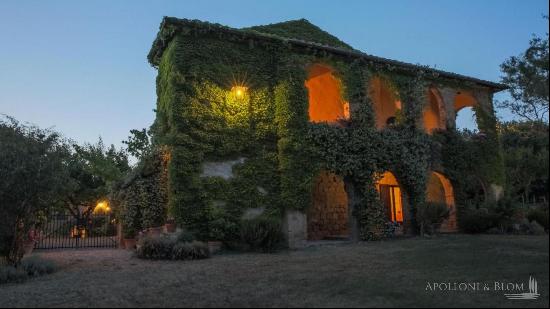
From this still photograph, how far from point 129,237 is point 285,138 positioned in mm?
6243

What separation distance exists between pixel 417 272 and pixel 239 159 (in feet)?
22.3

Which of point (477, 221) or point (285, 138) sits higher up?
point (285, 138)

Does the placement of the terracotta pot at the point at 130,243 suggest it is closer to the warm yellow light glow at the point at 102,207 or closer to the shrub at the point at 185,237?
the shrub at the point at 185,237

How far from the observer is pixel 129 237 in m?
13.8

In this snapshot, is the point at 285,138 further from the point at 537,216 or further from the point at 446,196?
the point at 537,216

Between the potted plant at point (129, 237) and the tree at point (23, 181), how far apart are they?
4.27m

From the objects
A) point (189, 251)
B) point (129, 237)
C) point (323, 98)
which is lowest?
point (189, 251)

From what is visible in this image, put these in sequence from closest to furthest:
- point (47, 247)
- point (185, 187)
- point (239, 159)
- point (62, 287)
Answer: point (62, 287) < point (185, 187) < point (239, 159) < point (47, 247)

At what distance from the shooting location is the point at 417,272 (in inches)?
267

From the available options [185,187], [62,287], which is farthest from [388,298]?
[185,187]

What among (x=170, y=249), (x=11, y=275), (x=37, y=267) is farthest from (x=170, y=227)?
(x=11, y=275)

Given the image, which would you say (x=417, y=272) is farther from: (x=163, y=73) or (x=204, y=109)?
(x=163, y=73)

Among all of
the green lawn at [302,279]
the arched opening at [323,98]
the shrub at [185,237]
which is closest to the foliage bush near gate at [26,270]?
the green lawn at [302,279]

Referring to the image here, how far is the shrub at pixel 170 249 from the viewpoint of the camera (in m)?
9.80
